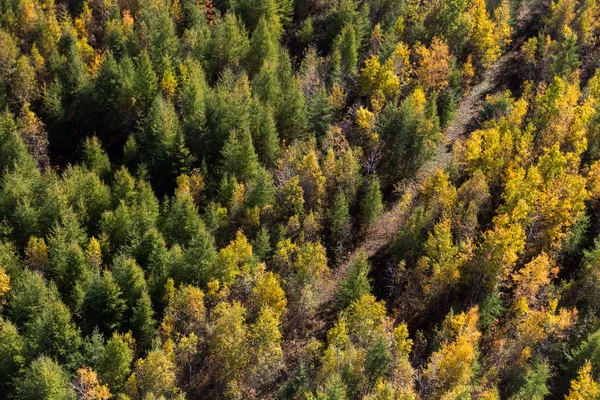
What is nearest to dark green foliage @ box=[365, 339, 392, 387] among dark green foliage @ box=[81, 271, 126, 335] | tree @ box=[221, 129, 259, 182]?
dark green foliage @ box=[81, 271, 126, 335]

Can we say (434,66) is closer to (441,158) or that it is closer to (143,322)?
(441,158)

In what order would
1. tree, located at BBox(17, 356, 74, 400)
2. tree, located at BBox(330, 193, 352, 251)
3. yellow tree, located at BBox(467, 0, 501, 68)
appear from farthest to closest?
yellow tree, located at BBox(467, 0, 501, 68), tree, located at BBox(330, 193, 352, 251), tree, located at BBox(17, 356, 74, 400)

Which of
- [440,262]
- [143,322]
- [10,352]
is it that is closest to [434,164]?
[440,262]

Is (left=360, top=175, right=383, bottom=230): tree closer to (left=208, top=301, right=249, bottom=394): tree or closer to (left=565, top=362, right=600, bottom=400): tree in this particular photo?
(left=208, top=301, right=249, bottom=394): tree

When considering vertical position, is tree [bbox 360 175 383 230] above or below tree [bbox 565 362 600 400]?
above

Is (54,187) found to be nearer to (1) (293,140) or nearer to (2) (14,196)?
(2) (14,196)

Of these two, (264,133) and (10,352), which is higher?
(264,133)

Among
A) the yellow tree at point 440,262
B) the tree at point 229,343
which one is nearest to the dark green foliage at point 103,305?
the tree at point 229,343

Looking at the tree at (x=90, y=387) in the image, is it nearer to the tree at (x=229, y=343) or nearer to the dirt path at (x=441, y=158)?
the tree at (x=229, y=343)
